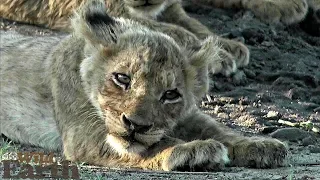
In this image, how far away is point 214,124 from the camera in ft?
17.7

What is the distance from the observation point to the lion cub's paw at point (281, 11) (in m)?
8.99

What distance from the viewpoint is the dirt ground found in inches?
183

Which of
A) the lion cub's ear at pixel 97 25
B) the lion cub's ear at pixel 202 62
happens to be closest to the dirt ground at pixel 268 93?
the lion cub's ear at pixel 202 62

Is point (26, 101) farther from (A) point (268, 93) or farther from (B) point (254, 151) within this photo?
(A) point (268, 93)

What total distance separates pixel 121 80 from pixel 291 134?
64.1 inches

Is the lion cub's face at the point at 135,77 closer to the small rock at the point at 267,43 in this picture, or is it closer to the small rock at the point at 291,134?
the small rock at the point at 291,134

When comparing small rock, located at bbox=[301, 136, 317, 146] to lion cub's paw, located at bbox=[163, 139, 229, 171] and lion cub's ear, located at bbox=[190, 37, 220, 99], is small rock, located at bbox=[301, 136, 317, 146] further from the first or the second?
lion cub's paw, located at bbox=[163, 139, 229, 171]

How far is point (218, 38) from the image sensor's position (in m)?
7.54

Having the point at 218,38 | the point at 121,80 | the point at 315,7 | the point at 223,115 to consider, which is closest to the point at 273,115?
the point at 223,115

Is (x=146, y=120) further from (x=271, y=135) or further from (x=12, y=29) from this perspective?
(x=12, y=29)

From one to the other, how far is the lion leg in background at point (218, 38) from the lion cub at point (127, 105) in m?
1.74

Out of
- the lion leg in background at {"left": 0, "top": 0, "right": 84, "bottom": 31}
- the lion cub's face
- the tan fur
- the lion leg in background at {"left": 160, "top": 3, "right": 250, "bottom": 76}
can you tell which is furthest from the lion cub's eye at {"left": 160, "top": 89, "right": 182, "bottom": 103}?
the lion leg in background at {"left": 0, "top": 0, "right": 84, "bottom": 31}

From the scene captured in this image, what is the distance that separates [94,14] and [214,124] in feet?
3.11

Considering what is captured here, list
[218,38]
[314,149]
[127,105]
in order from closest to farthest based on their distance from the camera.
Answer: [127,105] → [314,149] → [218,38]
